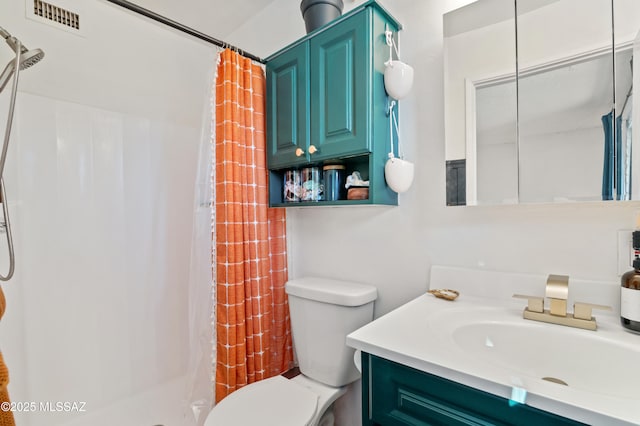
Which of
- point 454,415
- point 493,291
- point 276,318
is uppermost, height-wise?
point 493,291

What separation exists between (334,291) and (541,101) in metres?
0.97

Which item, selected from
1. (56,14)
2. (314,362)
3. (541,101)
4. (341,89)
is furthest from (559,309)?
(56,14)

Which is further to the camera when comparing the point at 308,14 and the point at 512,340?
the point at 308,14

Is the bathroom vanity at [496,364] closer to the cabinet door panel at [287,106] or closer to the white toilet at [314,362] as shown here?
the white toilet at [314,362]

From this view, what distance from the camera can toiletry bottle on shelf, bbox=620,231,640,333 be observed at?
724mm

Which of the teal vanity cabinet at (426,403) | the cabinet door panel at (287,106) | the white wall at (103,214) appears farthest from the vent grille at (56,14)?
the teal vanity cabinet at (426,403)

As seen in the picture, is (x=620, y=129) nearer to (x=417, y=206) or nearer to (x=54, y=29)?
(x=417, y=206)

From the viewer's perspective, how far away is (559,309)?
0.82 m

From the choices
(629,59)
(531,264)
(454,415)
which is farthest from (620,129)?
(454,415)

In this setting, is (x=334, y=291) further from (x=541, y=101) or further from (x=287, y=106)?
(x=541, y=101)

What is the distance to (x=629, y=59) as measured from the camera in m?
0.81

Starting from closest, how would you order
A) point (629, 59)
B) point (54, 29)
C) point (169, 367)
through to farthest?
point (629, 59)
point (54, 29)
point (169, 367)

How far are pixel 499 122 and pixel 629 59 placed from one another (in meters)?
0.32

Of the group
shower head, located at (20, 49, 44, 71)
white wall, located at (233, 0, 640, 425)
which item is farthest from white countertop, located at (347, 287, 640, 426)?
shower head, located at (20, 49, 44, 71)
